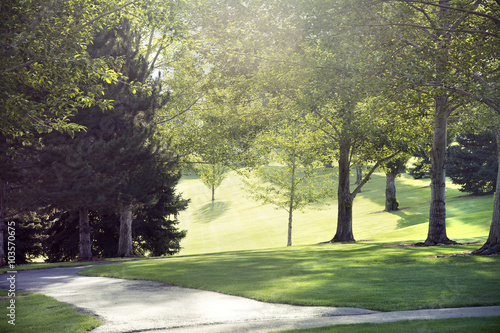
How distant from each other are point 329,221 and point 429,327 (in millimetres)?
40482

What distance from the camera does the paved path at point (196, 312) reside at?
8586mm

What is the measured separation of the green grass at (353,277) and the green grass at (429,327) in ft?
5.36

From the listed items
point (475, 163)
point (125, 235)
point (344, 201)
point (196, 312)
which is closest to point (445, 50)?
point (196, 312)

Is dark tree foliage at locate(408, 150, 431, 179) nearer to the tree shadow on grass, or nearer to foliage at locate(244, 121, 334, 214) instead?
foliage at locate(244, 121, 334, 214)

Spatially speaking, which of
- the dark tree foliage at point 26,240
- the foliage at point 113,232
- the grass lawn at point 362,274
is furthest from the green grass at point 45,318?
the dark tree foliage at point 26,240

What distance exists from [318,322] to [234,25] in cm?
2542

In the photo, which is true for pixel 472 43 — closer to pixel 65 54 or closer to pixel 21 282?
pixel 65 54

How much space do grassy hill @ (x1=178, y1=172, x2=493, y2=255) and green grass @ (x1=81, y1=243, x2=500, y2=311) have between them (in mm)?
11828

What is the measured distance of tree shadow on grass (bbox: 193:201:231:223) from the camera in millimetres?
59600

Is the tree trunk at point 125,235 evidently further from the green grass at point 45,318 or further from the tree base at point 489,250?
the tree base at point 489,250

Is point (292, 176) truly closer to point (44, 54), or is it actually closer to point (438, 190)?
point (438, 190)

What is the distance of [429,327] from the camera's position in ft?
25.1

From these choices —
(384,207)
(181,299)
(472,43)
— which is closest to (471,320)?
(181,299)

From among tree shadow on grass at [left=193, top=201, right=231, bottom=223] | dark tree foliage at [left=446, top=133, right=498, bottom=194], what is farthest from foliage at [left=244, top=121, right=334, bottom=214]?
tree shadow on grass at [left=193, top=201, right=231, bottom=223]
